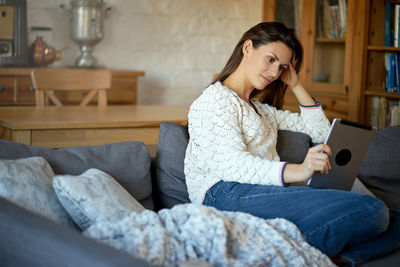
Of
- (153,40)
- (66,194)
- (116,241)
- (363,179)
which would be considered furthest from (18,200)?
(153,40)

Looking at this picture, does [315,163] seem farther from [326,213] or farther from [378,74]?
[378,74]

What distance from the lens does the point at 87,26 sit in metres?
4.43

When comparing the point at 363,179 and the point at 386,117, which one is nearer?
the point at 363,179

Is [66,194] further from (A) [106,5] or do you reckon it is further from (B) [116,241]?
(A) [106,5]

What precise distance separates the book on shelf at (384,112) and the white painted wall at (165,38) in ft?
6.24

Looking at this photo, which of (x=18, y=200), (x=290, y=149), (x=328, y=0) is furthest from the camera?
(x=328, y=0)

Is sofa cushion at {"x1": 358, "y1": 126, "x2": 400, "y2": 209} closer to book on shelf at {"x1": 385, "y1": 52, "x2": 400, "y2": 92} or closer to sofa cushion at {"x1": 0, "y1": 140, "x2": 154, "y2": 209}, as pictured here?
sofa cushion at {"x1": 0, "y1": 140, "x2": 154, "y2": 209}

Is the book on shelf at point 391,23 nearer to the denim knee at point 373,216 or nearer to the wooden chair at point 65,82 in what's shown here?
the wooden chair at point 65,82

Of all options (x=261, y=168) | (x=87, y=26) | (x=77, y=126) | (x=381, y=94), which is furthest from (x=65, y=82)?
(x=381, y=94)

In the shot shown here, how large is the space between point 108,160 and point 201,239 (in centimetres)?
71

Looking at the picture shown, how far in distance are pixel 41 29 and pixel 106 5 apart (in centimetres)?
60

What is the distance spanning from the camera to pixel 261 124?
2090mm

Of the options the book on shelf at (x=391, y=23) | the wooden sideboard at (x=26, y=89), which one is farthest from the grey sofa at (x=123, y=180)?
the wooden sideboard at (x=26, y=89)

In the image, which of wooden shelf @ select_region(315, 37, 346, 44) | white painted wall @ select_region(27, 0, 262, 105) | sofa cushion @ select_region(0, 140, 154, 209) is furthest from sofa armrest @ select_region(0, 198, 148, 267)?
white painted wall @ select_region(27, 0, 262, 105)
